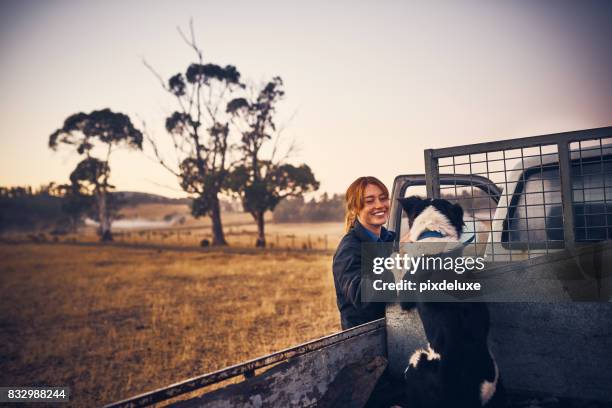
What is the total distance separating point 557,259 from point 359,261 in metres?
1.02

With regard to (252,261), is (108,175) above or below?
above

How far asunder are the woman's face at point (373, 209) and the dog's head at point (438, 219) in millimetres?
472

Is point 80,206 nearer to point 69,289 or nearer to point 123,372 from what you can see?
point 69,289

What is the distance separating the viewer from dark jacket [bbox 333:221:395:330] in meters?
2.10

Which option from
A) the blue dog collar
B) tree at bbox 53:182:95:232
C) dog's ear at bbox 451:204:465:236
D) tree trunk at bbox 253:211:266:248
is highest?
tree at bbox 53:182:95:232

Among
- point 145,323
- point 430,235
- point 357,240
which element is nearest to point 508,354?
point 430,235

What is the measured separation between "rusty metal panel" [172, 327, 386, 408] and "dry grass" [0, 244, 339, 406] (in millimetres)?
3888

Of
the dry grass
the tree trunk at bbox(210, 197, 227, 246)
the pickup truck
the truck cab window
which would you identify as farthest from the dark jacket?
the tree trunk at bbox(210, 197, 227, 246)

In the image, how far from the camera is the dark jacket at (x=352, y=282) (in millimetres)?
2104

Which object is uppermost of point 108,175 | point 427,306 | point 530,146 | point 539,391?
point 108,175

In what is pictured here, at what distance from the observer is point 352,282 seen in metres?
2.18

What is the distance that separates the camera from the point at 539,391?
1.58 metres

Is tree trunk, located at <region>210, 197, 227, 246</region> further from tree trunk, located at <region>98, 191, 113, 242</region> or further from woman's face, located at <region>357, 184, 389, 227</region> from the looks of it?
woman's face, located at <region>357, 184, 389, 227</region>

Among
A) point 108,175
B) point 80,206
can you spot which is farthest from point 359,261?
point 80,206
